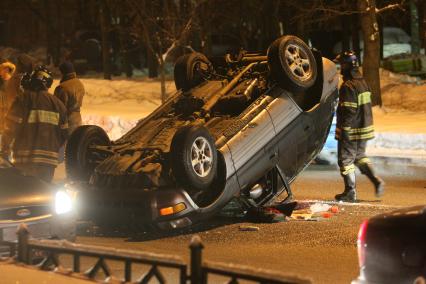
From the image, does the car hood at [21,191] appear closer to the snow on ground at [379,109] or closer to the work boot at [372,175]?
the work boot at [372,175]

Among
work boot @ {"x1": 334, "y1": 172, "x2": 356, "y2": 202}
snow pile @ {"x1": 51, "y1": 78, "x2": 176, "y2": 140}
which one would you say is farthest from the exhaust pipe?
snow pile @ {"x1": 51, "y1": 78, "x2": 176, "y2": 140}

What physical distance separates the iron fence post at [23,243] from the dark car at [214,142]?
219cm

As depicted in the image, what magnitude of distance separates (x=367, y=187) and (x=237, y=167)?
400 cm

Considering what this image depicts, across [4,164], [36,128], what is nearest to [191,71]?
[36,128]

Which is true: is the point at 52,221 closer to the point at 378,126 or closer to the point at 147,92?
the point at 378,126

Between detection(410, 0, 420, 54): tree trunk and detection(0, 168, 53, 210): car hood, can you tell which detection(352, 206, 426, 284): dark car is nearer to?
detection(0, 168, 53, 210): car hood

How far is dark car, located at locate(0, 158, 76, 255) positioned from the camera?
823 centimetres

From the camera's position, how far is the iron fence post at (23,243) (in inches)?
283

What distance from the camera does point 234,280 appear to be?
18.8 ft

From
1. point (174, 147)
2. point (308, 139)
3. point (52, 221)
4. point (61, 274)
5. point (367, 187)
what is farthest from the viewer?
point (367, 187)

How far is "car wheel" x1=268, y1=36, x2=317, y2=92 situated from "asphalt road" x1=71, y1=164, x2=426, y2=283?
1566 millimetres

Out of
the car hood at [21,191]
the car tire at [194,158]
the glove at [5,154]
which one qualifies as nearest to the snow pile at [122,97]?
the glove at [5,154]

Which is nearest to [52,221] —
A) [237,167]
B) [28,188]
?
[28,188]

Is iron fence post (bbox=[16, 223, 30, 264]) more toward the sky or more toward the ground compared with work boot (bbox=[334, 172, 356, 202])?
more toward the ground
